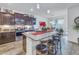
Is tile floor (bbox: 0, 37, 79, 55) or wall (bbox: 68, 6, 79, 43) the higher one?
wall (bbox: 68, 6, 79, 43)

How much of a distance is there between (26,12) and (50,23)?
0.56 m

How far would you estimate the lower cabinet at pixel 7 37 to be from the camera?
218 cm

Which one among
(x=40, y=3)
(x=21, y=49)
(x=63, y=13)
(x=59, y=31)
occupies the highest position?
(x=40, y=3)

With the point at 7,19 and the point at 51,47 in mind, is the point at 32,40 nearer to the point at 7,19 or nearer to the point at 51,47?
the point at 51,47

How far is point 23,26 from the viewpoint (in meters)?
2.27

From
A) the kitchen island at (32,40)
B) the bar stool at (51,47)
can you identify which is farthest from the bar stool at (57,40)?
the kitchen island at (32,40)

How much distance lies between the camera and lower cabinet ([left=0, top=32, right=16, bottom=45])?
2180 mm

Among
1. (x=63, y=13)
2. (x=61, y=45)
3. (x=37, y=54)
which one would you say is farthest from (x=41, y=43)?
(x=63, y=13)

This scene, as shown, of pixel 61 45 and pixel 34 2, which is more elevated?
pixel 34 2

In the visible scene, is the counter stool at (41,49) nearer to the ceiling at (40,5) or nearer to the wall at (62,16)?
the wall at (62,16)

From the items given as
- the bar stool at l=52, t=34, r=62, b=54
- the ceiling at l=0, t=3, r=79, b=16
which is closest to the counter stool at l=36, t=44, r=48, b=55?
the bar stool at l=52, t=34, r=62, b=54

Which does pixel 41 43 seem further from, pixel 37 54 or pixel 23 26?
pixel 23 26

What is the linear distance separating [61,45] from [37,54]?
1.82 feet

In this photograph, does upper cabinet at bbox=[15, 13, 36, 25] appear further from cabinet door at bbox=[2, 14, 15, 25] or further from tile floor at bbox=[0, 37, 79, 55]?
tile floor at bbox=[0, 37, 79, 55]
